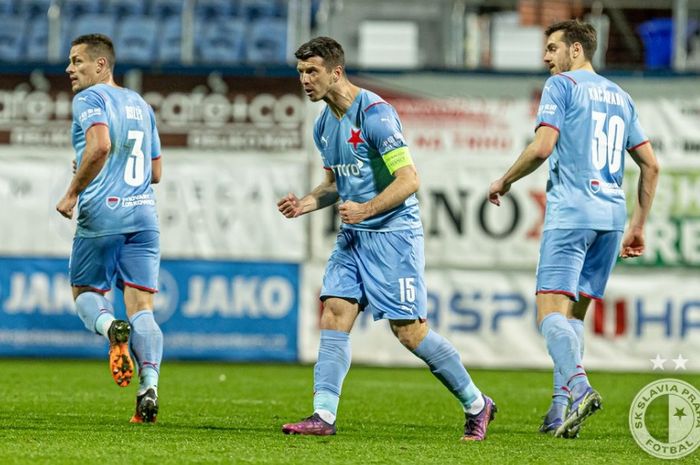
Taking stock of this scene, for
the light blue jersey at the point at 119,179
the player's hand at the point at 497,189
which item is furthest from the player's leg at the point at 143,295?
the player's hand at the point at 497,189

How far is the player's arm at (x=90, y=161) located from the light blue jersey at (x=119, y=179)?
18 cm

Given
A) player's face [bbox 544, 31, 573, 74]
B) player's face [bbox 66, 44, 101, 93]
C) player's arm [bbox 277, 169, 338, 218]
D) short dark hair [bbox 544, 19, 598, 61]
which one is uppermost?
short dark hair [bbox 544, 19, 598, 61]

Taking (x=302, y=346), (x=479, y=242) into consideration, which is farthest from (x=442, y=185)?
(x=302, y=346)

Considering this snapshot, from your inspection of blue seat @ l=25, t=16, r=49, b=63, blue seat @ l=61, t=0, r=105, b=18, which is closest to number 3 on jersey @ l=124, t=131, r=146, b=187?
blue seat @ l=25, t=16, r=49, b=63

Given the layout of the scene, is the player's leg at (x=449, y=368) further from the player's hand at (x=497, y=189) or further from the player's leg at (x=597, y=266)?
the player's leg at (x=597, y=266)

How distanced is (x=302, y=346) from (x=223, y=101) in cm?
261

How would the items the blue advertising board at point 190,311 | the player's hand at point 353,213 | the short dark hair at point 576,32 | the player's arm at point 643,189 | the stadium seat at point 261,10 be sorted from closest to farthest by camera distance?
the player's hand at point 353,213, the short dark hair at point 576,32, the player's arm at point 643,189, the blue advertising board at point 190,311, the stadium seat at point 261,10

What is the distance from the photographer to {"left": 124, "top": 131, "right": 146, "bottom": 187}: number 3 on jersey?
764 centimetres

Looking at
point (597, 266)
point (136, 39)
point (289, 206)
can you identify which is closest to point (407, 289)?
point (289, 206)

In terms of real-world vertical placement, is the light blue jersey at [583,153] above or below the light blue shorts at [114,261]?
above

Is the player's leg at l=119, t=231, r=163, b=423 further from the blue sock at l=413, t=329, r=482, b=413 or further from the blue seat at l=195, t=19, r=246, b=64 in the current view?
the blue seat at l=195, t=19, r=246, b=64

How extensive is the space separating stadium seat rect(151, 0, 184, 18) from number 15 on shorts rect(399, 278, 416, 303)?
10.7m

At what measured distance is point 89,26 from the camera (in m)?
16.8

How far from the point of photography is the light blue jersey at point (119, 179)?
297 inches
